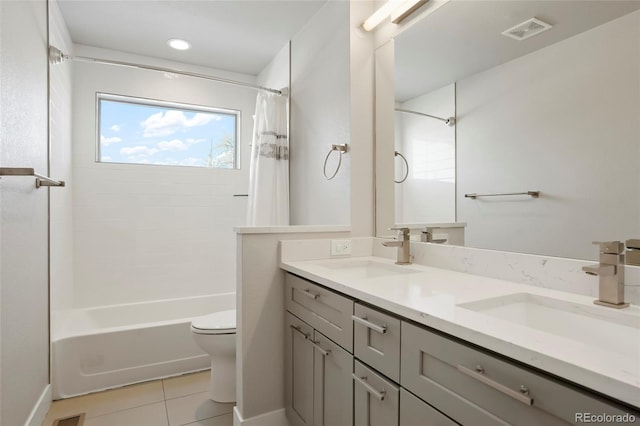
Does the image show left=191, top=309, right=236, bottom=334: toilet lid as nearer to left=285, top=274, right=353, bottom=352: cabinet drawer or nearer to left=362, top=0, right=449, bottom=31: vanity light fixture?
left=285, top=274, right=353, bottom=352: cabinet drawer

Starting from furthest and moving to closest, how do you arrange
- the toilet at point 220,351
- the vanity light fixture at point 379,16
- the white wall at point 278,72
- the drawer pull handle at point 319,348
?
the white wall at point 278,72 < the toilet at point 220,351 < the vanity light fixture at point 379,16 < the drawer pull handle at point 319,348

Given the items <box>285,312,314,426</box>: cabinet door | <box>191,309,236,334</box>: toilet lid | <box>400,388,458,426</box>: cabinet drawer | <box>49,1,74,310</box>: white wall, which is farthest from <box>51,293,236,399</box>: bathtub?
<box>400,388,458,426</box>: cabinet drawer

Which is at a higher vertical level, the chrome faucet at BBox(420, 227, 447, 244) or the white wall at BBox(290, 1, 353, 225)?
the white wall at BBox(290, 1, 353, 225)

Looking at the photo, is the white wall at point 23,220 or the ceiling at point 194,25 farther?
the ceiling at point 194,25

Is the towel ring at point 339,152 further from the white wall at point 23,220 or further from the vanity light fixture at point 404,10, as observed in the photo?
the white wall at point 23,220

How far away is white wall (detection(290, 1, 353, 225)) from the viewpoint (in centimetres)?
214

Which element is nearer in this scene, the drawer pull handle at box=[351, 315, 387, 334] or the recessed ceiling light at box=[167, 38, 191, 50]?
the drawer pull handle at box=[351, 315, 387, 334]

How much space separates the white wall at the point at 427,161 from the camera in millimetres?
1720

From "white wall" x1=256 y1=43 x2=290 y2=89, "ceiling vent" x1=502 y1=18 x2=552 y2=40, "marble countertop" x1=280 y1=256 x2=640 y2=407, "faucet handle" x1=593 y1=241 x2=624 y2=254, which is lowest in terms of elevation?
"marble countertop" x1=280 y1=256 x2=640 y2=407

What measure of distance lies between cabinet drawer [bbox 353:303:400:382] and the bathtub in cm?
164

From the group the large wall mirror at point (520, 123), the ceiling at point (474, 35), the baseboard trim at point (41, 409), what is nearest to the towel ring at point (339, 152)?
the large wall mirror at point (520, 123)

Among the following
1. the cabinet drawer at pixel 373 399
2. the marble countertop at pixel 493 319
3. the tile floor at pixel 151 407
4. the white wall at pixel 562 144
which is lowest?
the tile floor at pixel 151 407

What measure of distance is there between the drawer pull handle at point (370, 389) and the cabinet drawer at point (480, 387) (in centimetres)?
12

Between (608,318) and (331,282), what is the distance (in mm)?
847
